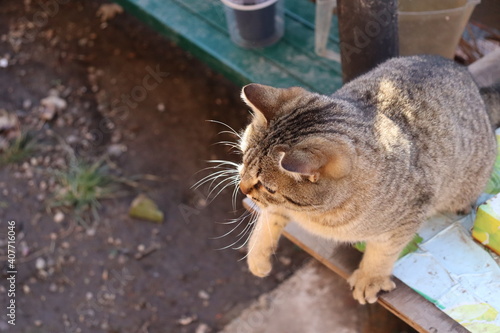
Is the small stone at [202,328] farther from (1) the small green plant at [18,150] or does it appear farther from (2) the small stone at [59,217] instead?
(1) the small green plant at [18,150]

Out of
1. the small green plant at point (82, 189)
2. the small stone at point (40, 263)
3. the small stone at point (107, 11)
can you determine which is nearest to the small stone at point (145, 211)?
the small green plant at point (82, 189)

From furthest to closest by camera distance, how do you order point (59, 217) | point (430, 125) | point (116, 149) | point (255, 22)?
1. point (116, 149)
2. point (59, 217)
3. point (255, 22)
4. point (430, 125)

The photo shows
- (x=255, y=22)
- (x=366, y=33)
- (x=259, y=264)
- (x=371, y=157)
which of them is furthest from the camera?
(x=255, y=22)

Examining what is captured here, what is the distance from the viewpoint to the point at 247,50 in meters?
2.64

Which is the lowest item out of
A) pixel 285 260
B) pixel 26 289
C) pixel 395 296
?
pixel 26 289

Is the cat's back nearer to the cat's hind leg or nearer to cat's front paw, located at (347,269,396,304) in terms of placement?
the cat's hind leg

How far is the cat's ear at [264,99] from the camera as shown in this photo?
4.49 ft

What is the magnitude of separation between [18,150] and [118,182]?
0.60m

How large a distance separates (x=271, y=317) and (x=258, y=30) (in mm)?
1364

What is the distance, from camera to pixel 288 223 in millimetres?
1831

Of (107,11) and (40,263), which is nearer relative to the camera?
(40,263)

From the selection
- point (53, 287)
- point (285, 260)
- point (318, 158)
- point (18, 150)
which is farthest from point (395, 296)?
point (18, 150)

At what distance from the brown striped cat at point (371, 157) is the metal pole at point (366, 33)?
211mm

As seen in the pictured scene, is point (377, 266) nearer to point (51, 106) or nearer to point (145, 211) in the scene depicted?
point (145, 211)
